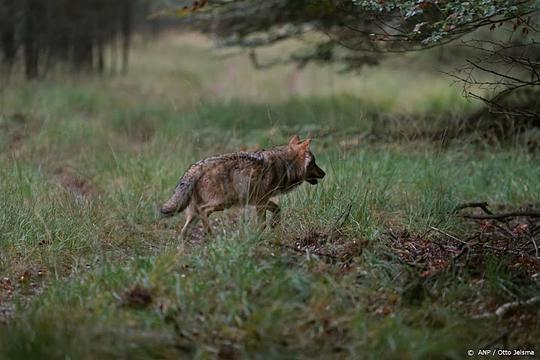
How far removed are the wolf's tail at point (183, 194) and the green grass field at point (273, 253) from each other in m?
0.32

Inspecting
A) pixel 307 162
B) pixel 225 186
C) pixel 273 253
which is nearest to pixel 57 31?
pixel 307 162

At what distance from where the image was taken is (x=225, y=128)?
14195mm

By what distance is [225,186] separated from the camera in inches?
314

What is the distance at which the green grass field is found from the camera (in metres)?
5.38

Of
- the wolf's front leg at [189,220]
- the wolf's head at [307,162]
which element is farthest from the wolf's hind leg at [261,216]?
the wolf's head at [307,162]

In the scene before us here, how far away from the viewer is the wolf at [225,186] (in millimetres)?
7926

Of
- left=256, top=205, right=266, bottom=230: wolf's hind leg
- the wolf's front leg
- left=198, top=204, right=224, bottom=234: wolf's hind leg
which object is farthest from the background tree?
left=256, top=205, right=266, bottom=230: wolf's hind leg

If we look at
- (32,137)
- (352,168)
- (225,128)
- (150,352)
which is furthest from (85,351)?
(225,128)

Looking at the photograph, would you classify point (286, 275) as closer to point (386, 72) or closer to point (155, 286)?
point (155, 286)

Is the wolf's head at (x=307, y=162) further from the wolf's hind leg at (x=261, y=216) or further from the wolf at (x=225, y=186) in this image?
the wolf's hind leg at (x=261, y=216)

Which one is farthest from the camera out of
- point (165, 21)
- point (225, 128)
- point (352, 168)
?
point (165, 21)

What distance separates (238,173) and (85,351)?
3.38 m

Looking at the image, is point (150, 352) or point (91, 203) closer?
point (150, 352)

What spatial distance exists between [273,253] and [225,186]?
1538mm
